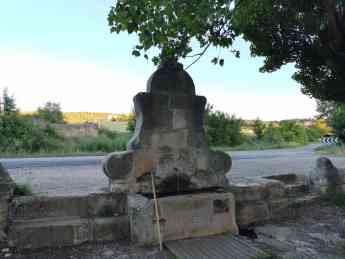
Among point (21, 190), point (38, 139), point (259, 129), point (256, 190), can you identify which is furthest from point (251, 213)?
point (259, 129)

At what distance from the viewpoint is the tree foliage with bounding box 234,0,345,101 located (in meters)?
4.63

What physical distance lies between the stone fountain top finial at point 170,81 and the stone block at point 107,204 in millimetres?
1401

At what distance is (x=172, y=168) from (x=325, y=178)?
298cm

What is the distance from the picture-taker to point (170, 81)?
431 cm

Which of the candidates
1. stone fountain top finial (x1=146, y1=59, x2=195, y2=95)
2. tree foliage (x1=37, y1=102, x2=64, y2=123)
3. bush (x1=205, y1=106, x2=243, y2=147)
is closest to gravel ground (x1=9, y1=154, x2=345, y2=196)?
stone fountain top finial (x1=146, y1=59, x2=195, y2=95)

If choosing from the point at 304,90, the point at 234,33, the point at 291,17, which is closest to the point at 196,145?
the point at 234,33

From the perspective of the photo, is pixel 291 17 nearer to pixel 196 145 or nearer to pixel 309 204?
pixel 196 145

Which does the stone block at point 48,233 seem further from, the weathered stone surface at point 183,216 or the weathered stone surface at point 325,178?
the weathered stone surface at point 325,178

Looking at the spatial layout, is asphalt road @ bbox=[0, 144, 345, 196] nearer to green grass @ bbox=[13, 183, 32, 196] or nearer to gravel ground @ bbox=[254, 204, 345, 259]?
green grass @ bbox=[13, 183, 32, 196]

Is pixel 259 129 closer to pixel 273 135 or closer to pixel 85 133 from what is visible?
pixel 273 135

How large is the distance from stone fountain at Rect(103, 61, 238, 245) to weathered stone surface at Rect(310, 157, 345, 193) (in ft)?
6.85

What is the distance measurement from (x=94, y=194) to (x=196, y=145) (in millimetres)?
1464

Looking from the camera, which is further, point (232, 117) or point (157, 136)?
point (232, 117)

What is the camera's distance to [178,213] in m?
3.83
